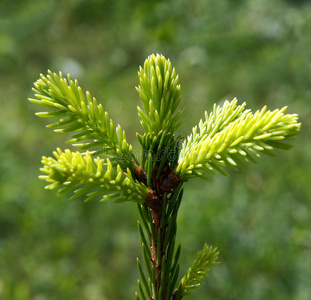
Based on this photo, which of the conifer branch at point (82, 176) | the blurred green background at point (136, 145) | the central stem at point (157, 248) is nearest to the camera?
the conifer branch at point (82, 176)

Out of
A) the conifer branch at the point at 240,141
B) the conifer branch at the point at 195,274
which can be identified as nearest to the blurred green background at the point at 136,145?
the conifer branch at the point at 195,274

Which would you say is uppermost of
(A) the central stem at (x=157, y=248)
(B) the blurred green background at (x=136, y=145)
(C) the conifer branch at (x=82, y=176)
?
(B) the blurred green background at (x=136, y=145)

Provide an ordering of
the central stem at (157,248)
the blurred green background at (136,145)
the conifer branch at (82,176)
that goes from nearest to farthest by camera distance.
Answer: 1. the conifer branch at (82,176)
2. the central stem at (157,248)
3. the blurred green background at (136,145)

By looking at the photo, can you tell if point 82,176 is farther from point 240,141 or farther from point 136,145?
point 136,145

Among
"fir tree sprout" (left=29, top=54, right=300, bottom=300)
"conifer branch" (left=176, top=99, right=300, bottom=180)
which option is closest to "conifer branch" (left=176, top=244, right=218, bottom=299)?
"fir tree sprout" (left=29, top=54, right=300, bottom=300)

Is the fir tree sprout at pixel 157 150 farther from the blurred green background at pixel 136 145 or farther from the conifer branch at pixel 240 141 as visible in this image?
the blurred green background at pixel 136 145

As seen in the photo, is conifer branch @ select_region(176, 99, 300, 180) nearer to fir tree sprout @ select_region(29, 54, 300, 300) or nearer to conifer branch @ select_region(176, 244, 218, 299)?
fir tree sprout @ select_region(29, 54, 300, 300)

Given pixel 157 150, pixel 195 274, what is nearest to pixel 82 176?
pixel 157 150

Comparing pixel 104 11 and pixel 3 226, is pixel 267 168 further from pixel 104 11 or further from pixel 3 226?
pixel 104 11
